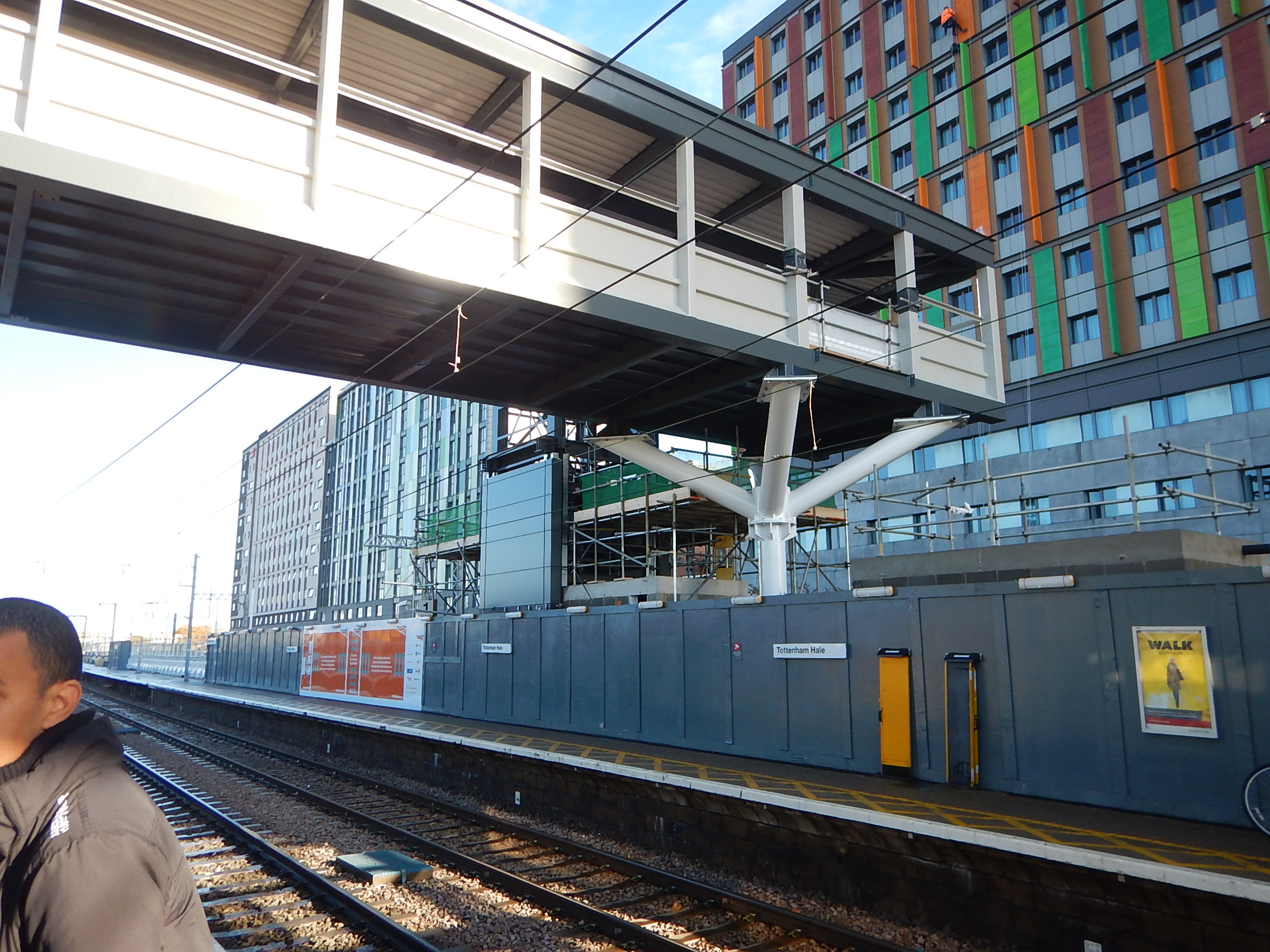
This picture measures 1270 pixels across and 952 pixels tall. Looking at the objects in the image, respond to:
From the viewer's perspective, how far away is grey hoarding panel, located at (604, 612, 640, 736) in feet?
59.5

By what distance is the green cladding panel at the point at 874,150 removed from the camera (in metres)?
49.7

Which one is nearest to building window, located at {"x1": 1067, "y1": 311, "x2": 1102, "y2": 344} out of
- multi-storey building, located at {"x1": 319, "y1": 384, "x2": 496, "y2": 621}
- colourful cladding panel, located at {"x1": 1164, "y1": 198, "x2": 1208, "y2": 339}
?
colourful cladding panel, located at {"x1": 1164, "y1": 198, "x2": 1208, "y2": 339}

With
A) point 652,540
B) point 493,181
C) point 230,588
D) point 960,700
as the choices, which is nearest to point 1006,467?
point 652,540

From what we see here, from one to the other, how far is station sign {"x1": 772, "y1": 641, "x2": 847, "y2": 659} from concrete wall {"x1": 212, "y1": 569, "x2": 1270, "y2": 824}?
4.4 inches

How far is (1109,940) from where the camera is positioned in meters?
7.81

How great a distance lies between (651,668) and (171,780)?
11246mm

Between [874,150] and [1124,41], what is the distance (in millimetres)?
13590

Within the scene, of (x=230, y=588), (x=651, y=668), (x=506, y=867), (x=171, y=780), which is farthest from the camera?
(x=230, y=588)

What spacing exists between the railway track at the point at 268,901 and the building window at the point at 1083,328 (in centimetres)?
3874

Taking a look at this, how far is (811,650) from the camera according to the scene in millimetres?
14422

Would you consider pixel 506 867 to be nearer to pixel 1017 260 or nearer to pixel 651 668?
pixel 651 668

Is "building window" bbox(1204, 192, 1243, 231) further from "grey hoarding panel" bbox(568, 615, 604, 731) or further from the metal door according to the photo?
"grey hoarding panel" bbox(568, 615, 604, 731)

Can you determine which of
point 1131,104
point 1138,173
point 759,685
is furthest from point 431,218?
point 1131,104

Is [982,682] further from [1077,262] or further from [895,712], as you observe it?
[1077,262]
